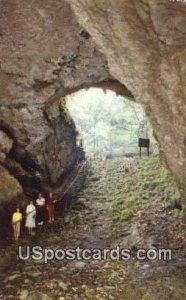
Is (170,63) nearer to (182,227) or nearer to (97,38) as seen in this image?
(97,38)

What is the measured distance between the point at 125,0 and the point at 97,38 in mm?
2260

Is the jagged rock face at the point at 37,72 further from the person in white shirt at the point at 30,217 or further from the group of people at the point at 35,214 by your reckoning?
the person in white shirt at the point at 30,217

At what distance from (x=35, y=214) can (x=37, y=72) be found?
Answer: 5.75m

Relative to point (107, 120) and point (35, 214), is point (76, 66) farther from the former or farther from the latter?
point (107, 120)

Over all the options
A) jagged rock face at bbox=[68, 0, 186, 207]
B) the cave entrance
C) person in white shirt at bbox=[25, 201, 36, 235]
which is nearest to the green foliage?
person in white shirt at bbox=[25, 201, 36, 235]

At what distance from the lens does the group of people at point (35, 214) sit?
16.6 metres

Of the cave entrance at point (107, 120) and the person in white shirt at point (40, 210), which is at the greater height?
the cave entrance at point (107, 120)

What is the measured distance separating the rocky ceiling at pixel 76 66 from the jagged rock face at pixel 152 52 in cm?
2

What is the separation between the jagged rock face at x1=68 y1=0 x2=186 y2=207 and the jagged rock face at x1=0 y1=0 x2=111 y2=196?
5697mm

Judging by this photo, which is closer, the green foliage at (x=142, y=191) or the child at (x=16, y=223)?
the child at (x=16, y=223)

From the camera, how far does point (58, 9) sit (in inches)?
688

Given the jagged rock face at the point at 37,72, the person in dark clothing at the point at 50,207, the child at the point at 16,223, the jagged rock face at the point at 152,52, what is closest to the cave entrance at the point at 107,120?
the jagged rock face at the point at 37,72

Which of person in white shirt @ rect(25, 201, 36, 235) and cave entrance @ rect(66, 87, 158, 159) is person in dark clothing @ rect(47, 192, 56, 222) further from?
cave entrance @ rect(66, 87, 158, 159)

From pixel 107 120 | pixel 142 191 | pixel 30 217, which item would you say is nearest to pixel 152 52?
pixel 30 217
